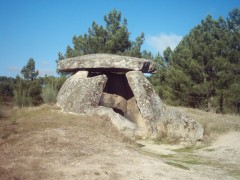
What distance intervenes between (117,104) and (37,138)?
741 cm

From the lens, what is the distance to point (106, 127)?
32.2ft

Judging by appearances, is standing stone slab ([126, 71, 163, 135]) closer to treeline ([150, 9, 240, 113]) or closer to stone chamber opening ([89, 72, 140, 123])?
stone chamber opening ([89, 72, 140, 123])

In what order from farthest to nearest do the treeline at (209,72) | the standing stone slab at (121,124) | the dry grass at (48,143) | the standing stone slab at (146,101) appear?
the treeline at (209,72), the standing stone slab at (146,101), the standing stone slab at (121,124), the dry grass at (48,143)

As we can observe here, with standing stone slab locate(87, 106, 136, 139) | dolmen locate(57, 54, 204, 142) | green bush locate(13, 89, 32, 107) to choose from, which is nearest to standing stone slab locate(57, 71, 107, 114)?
dolmen locate(57, 54, 204, 142)

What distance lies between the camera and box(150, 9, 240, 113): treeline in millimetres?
19812

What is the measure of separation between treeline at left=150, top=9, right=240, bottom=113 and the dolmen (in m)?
7.20

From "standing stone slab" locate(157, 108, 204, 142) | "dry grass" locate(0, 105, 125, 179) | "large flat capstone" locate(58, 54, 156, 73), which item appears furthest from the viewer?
"large flat capstone" locate(58, 54, 156, 73)

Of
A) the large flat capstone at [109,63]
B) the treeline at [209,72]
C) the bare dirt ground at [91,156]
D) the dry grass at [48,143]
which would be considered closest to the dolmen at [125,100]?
the large flat capstone at [109,63]

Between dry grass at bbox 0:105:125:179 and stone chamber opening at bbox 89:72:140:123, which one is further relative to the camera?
stone chamber opening at bbox 89:72:140:123

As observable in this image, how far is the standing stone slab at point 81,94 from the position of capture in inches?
470

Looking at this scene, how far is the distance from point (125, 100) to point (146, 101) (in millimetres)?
2395

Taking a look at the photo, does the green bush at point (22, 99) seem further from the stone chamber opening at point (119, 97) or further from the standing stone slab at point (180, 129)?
the standing stone slab at point (180, 129)

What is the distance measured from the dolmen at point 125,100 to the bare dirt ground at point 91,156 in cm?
82

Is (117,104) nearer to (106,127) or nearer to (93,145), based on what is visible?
(106,127)
